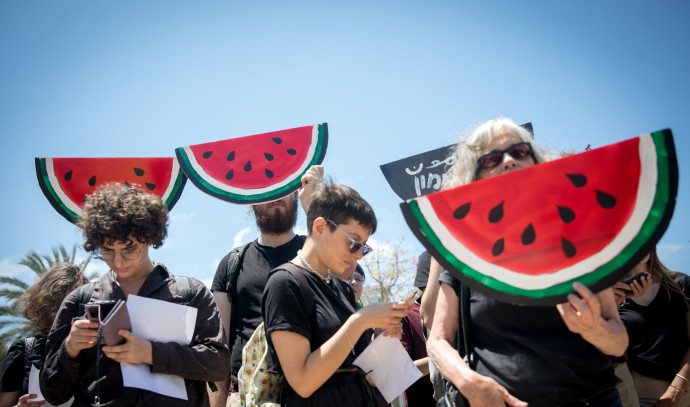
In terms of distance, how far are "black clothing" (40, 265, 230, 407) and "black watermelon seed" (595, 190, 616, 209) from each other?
2.19 m

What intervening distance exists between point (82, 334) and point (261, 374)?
3.14ft

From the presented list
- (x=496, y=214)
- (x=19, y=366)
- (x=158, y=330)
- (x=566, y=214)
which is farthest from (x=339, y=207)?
(x=19, y=366)

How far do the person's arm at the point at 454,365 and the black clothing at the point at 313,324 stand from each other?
58 cm

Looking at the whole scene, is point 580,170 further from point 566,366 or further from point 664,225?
point 566,366

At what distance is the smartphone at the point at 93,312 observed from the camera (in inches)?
102

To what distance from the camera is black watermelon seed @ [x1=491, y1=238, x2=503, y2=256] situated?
2023 millimetres

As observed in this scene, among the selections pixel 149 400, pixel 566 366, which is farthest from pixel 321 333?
pixel 566 366

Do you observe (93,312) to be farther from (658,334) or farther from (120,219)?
(658,334)

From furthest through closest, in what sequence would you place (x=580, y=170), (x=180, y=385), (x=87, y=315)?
1. (x=180, y=385)
2. (x=87, y=315)
3. (x=580, y=170)

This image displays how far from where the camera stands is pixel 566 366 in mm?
2021

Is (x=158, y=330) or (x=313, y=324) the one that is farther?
(x=158, y=330)

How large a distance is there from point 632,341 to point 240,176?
145 inches

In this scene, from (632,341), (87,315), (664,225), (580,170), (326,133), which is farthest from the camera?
(326,133)

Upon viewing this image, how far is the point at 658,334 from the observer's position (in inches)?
162
